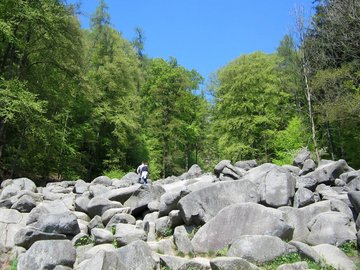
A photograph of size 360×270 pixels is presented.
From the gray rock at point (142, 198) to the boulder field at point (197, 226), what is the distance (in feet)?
0.13

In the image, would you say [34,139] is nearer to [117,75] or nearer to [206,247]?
[117,75]

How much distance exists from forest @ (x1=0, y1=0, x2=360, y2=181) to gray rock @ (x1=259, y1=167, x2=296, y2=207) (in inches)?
397

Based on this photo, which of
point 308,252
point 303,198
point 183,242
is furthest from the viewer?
point 303,198

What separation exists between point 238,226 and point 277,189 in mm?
2367

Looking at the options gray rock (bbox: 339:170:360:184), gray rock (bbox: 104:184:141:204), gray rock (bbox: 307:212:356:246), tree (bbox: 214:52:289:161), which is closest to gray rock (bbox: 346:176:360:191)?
gray rock (bbox: 339:170:360:184)

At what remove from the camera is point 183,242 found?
1070cm

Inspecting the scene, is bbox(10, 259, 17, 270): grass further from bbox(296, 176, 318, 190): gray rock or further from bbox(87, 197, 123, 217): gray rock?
bbox(296, 176, 318, 190): gray rock

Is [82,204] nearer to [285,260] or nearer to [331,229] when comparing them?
[285,260]

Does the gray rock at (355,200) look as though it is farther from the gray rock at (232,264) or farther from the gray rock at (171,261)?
the gray rock at (171,261)

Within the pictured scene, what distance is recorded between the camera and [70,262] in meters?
9.73

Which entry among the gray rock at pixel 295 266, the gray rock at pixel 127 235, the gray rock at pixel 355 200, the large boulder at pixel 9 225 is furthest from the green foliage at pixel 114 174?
the gray rock at pixel 295 266

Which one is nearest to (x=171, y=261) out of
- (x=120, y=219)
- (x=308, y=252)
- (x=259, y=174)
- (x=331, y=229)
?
(x=308, y=252)

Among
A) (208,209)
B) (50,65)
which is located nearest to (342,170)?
(208,209)

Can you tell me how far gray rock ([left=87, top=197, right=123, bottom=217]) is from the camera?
46.2 feet
